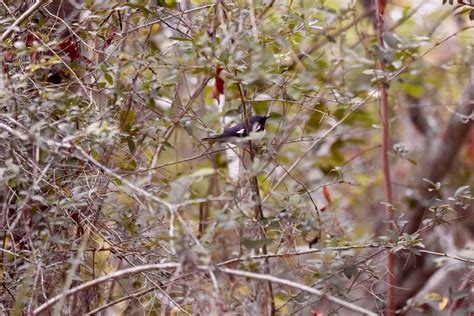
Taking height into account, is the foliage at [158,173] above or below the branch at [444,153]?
above

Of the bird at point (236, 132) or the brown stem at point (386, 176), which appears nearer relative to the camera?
the bird at point (236, 132)

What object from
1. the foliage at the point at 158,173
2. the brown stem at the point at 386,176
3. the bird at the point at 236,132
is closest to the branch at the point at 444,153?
the brown stem at the point at 386,176

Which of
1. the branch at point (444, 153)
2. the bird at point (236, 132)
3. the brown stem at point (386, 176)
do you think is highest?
the bird at point (236, 132)

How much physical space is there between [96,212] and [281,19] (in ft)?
2.42

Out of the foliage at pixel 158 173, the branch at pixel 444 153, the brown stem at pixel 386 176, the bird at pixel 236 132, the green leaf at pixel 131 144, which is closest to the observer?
the foliage at pixel 158 173

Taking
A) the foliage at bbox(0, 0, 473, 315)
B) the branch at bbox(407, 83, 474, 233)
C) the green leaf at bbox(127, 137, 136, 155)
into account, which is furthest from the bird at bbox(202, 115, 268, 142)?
the branch at bbox(407, 83, 474, 233)

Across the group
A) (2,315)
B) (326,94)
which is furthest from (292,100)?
(2,315)

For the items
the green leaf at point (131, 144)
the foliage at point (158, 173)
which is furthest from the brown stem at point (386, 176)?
the green leaf at point (131, 144)

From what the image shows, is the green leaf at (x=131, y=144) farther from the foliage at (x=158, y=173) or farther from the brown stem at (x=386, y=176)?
the brown stem at (x=386, y=176)

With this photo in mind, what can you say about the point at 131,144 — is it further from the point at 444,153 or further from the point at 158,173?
the point at 444,153

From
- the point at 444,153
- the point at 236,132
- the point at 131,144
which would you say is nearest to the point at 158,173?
the point at 131,144

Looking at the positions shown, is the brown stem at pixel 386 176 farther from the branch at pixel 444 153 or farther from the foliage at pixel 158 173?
the branch at pixel 444 153

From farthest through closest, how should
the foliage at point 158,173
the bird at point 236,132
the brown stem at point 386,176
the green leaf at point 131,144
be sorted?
the brown stem at point 386,176
the green leaf at point 131,144
the bird at point 236,132
the foliage at point 158,173

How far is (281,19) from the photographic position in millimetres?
2096
